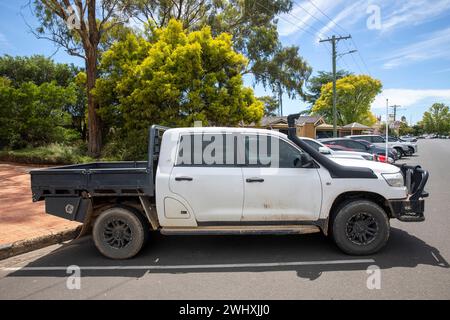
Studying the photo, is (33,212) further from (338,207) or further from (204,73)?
(204,73)

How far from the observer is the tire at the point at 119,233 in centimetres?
492

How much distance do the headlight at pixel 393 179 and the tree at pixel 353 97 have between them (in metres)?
48.1

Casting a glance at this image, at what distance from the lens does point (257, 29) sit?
24.7 meters

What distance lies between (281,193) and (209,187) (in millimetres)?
1021

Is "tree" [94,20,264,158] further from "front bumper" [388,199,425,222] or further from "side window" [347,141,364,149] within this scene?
"front bumper" [388,199,425,222]

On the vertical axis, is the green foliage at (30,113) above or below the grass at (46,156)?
above

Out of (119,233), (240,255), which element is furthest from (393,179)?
(119,233)

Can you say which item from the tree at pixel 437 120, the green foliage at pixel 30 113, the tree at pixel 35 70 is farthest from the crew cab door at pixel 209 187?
the tree at pixel 437 120

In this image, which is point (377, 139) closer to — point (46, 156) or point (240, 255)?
point (46, 156)

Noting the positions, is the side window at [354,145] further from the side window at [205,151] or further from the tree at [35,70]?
the tree at [35,70]

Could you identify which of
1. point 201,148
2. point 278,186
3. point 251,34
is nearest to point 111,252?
point 201,148

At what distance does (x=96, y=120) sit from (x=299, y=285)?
46.9 ft

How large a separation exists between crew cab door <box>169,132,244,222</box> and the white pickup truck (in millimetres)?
14

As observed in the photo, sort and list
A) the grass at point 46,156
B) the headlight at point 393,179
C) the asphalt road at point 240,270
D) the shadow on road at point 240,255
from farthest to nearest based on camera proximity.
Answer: the grass at point 46,156 < the headlight at point 393,179 < the shadow on road at point 240,255 < the asphalt road at point 240,270
